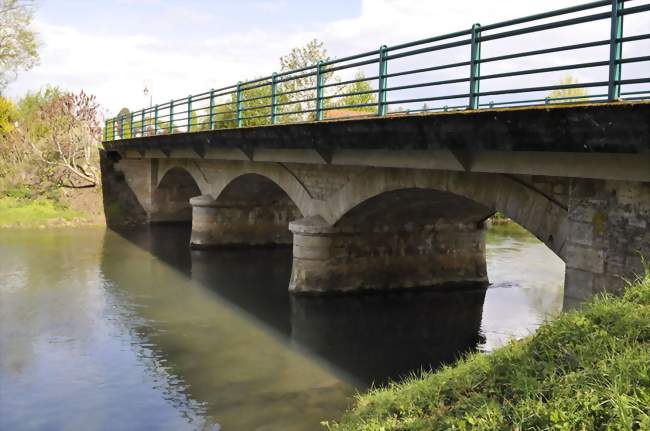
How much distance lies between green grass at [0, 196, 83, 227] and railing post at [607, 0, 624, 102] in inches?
987

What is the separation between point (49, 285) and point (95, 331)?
455 cm

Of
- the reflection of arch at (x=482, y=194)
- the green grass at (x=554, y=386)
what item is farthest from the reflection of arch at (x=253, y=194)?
the green grass at (x=554, y=386)

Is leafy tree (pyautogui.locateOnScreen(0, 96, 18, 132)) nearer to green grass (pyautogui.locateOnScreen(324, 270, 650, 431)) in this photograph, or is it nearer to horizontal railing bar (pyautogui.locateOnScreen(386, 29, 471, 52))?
horizontal railing bar (pyautogui.locateOnScreen(386, 29, 471, 52))

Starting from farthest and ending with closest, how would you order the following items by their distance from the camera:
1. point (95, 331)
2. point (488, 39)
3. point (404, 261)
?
point (404, 261) < point (95, 331) < point (488, 39)

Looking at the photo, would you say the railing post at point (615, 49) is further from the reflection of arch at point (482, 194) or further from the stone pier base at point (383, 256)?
the stone pier base at point (383, 256)

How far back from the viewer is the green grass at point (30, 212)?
26.6 meters

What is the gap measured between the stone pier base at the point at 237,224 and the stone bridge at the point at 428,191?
37mm

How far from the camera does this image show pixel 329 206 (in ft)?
45.7

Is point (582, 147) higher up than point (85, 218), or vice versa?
point (582, 147)

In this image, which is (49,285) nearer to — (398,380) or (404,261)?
(404,261)

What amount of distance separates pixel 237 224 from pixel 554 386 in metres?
17.8

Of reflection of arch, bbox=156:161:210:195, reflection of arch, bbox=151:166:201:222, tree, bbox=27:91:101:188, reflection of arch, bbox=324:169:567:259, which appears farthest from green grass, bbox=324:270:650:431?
tree, bbox=27:91:101:188

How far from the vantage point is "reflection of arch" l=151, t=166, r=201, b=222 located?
28.7 metres

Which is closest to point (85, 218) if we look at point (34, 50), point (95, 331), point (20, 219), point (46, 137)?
point (20, 219)
